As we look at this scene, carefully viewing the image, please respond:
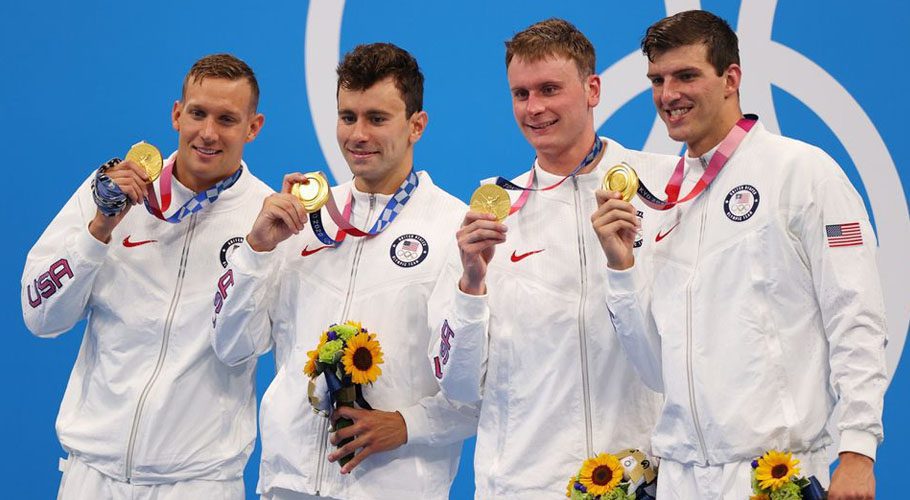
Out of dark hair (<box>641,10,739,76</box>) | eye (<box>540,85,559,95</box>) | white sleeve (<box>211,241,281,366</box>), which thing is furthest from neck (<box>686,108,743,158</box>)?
white sleeve (<box>211,241,281,366</box>)

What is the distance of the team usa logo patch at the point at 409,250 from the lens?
3641mm

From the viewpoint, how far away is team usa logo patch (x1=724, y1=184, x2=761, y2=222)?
306 centimetres

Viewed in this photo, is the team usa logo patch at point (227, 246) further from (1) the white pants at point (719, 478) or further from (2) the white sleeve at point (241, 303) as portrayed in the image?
(1) the white pants at point (719, 478)

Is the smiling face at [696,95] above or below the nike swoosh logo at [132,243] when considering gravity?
above

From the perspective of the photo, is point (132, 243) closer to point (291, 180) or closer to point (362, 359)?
point (291, 180)

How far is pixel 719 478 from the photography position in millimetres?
2975

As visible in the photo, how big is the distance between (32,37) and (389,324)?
299cm

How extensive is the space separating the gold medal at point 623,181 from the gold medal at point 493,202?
292mm

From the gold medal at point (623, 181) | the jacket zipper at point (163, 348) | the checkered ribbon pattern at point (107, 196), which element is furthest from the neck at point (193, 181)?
the gold medal at point (623, 181)

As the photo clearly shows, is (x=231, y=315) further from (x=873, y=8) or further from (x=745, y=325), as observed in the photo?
(x=873, y=8)

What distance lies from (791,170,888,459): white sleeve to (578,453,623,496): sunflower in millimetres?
628

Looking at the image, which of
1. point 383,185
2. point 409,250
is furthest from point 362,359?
point 383,185

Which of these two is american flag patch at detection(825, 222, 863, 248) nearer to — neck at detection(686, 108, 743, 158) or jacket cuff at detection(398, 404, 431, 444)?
neck at detection(686, 108, 743, 158)

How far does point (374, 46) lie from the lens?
3742mm
